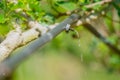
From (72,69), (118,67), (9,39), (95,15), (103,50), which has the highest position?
(9,39)

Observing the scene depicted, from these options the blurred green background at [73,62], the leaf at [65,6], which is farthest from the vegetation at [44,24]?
the blurred green background at [73,62]

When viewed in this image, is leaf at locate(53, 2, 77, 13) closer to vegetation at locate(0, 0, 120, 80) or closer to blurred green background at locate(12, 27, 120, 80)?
vegetation at locate(0, 0, 120, 80)

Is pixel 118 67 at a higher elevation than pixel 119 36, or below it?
below

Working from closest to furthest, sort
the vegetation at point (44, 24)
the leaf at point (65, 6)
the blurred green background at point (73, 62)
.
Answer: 1. the vegetation at point (44, 24)
2. the leaf at point (65, 6)
3. the blurred green background at point (73, 62)

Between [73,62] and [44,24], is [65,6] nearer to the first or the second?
[44,24]

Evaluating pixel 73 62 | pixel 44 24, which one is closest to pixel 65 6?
pixel 44 24

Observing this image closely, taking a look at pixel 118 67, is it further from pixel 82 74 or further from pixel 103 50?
pixel 82 74

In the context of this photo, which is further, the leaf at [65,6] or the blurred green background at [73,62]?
the blurred green background at [73,62]

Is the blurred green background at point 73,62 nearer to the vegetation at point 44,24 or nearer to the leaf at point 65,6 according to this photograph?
the vegetation at point 44,24

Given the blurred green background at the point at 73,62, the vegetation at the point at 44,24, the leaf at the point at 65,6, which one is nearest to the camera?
the vegetation at the point at 44,24

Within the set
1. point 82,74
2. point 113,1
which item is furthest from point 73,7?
point 82,74

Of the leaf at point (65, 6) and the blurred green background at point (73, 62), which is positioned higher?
the leaf at point (65, 6)
